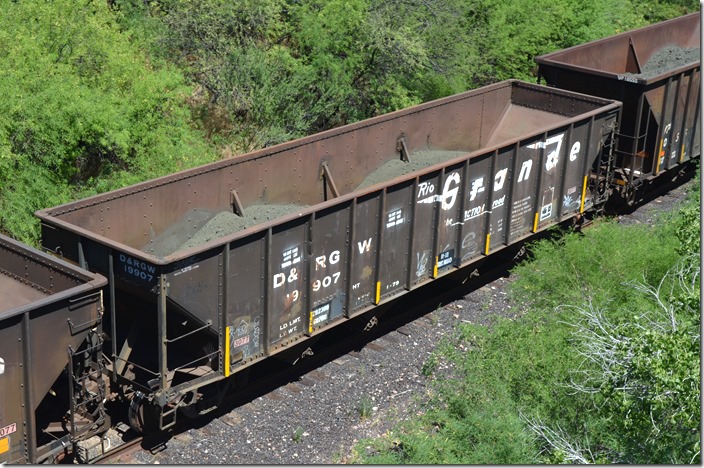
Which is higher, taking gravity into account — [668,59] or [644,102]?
[668,59]

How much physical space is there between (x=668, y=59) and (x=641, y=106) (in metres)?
5.48

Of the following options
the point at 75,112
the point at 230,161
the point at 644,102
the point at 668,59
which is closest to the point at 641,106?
the point at 644,102

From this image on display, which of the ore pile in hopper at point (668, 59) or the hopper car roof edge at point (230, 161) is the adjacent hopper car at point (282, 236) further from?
the ore pile in hopper at point (668, 59)

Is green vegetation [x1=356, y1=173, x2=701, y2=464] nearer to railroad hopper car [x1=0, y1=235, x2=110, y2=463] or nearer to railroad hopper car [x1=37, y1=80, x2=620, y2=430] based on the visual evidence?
railroad hopper car [x1=37, y1=80, x2=620, y2=430]

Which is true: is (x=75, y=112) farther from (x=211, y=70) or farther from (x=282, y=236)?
(x=211, y=70)

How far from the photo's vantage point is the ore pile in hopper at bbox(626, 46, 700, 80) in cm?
2189

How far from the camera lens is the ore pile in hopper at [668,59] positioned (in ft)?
71.8

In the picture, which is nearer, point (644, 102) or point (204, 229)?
point (204, 229)

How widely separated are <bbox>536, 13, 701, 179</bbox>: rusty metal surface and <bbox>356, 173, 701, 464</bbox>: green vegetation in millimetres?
4078

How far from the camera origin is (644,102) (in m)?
18.1

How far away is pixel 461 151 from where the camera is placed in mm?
18109

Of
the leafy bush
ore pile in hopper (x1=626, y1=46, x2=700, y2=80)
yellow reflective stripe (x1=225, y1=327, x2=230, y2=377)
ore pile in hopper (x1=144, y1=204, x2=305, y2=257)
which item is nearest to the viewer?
yellow reflective stripe (x1=225, y1=327, x2=230, y2=377)

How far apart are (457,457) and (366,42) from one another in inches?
486

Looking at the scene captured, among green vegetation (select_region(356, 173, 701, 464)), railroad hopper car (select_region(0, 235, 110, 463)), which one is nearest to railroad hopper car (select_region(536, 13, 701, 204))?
green vegetation (select_region(356, 173, 701, 464))
